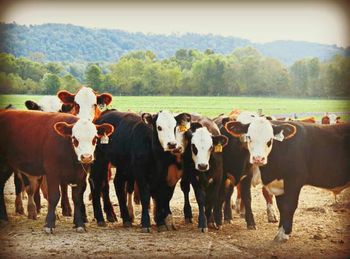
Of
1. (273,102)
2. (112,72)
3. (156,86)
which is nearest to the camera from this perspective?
(156,86)

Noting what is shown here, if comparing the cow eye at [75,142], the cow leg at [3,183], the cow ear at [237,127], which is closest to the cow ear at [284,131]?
the cow ear at [237,127]

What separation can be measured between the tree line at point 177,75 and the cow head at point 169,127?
186 centimetres

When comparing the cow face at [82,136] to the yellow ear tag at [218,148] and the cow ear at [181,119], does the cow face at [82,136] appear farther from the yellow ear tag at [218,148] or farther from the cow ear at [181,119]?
the yellow ear tag at [218,148]

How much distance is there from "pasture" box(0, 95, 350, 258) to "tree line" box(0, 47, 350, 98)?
0.83 feet

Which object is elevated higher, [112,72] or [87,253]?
[112,72]

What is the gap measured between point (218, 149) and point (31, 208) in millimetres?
3209

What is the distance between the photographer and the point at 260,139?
8625mm

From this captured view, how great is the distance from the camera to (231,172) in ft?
33.0

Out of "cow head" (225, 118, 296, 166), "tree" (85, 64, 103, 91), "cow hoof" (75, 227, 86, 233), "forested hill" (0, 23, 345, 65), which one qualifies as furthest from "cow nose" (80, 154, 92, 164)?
"tree" (85, 64, 103, 91)

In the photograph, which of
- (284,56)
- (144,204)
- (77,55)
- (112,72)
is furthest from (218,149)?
(284,56)

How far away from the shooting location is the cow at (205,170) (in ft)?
30.8

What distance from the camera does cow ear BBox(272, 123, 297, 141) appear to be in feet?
28.2

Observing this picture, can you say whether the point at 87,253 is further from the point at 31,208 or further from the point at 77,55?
the point at 77,55

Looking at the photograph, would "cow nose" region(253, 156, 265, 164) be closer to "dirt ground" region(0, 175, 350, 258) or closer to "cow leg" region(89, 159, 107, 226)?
"dirt ground" region(0, 175, 350, 258)
